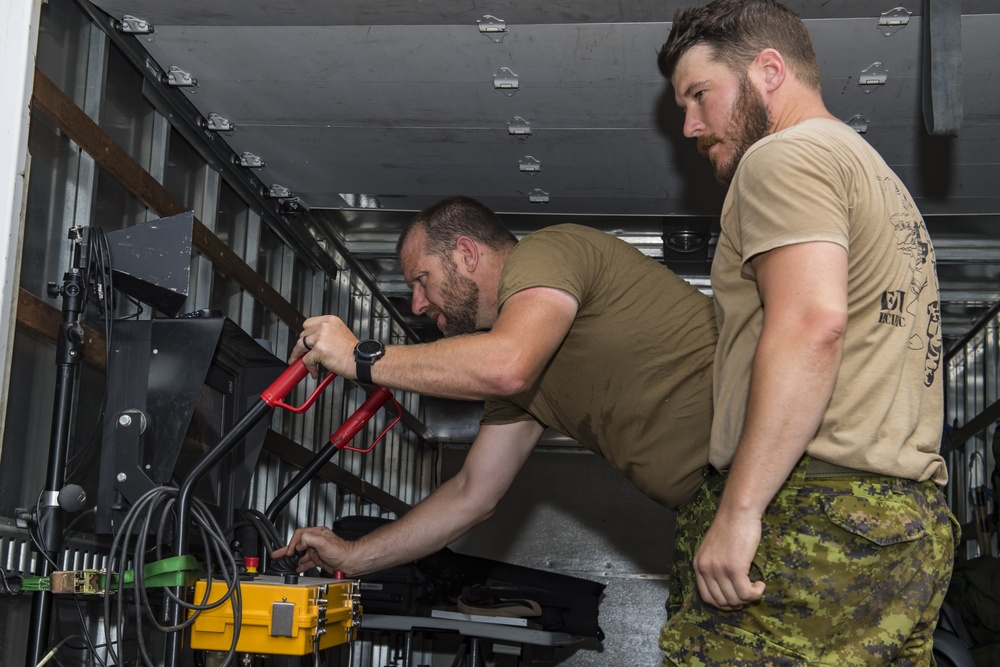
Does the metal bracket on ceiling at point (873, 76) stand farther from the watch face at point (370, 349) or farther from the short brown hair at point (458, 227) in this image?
the watch face at point (370, 349)

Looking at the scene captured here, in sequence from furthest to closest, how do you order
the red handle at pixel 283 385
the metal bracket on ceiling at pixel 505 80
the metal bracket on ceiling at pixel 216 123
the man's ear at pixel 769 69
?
1. the metal bracket on ceiling at pixel 216 123
2. the metal bracket on ceiling at pixel 505 80
3. the red handle at pixel 283 385
4. the man's ear at pixel 769 69

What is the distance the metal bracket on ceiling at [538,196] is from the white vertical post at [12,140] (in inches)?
90.1

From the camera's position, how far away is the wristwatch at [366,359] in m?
2.60

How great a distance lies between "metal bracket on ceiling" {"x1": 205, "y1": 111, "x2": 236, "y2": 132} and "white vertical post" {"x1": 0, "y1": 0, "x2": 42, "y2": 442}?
1227 mm

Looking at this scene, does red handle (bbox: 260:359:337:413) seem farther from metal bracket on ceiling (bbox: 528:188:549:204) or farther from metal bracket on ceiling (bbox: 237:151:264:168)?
metal bracket on ceiling (bbox: 528:188:549:204)

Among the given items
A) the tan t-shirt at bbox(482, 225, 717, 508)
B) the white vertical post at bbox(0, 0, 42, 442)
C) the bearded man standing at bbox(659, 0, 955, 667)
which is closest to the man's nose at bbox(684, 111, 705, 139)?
the bearded man standing at bbox(659, 0, 955, 667)

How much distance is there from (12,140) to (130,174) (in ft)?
2.34

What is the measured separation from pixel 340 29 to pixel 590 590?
4.21 meters

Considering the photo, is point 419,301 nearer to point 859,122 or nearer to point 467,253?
point 467,253

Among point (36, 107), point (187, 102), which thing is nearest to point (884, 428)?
point (36, 107)

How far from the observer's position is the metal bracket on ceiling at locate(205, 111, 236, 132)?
385 cm

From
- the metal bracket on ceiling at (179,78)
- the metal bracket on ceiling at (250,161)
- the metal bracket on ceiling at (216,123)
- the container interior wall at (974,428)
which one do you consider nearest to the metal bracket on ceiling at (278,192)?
the metal bracket on ceiling at (250,161)

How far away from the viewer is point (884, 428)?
194cm

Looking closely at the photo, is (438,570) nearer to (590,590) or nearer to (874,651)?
(590,590)
